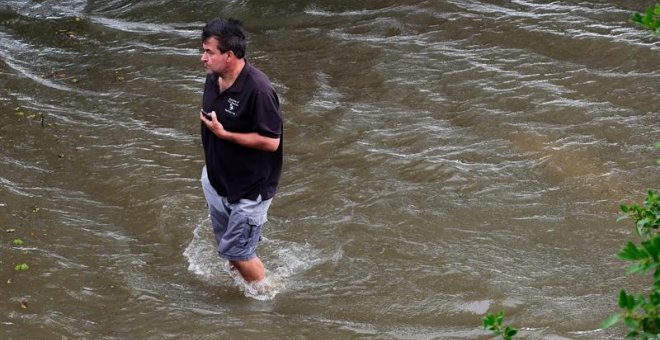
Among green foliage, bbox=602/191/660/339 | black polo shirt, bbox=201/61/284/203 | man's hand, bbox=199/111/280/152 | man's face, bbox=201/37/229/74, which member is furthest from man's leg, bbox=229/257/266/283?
green foliage, bbox=602/191/660/339

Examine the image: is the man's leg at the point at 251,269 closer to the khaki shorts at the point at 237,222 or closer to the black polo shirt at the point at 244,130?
the khaki shorts at the point at 237,222

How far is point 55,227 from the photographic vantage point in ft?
24.5

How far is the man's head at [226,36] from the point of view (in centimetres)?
575

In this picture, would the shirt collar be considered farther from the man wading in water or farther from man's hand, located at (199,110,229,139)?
man's hand, located at (199,110,229,139)

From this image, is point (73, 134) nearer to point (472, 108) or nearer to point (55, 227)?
point (55, 227)

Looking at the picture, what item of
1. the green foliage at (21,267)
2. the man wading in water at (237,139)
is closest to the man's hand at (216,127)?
Answer: the man wading in water at (237,139)

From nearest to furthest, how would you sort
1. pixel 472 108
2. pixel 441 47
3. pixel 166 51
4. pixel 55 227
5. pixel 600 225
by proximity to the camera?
pixel 600 225 < pixel 55 227 < pixel 472 108 < pixel 441 47 < pixel 166 51

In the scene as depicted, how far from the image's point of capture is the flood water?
6.23 m

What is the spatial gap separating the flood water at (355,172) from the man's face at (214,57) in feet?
5.14

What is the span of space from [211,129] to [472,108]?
392 cm

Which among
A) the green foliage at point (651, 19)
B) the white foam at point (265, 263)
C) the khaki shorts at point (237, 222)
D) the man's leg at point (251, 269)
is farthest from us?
the white foam at point (265, 263)

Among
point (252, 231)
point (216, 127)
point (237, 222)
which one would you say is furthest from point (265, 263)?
point (216, 127)

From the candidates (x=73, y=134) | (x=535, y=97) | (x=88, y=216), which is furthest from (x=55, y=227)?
(x=535, y=97)

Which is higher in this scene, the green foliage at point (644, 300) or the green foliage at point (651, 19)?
the green foliage at point (651, 19)
